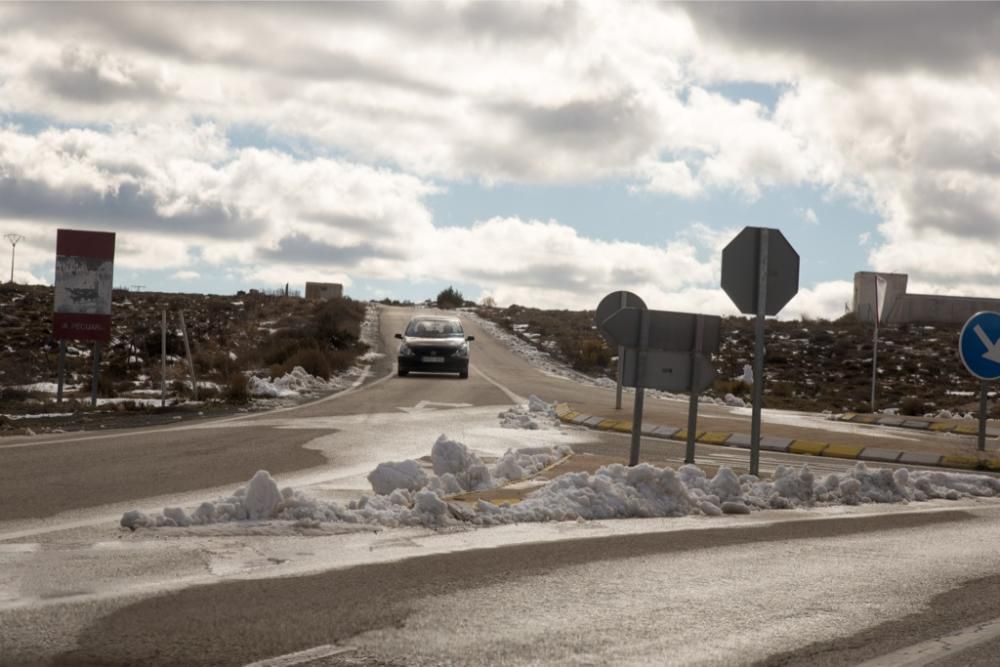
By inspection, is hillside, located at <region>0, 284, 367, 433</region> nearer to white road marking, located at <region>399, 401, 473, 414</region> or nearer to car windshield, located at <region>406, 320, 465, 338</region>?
car windshield, located at <region>406, 320, 465, 338</region>

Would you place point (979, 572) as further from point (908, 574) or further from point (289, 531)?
point (289, 531)

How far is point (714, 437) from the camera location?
2092 cm

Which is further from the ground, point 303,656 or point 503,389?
point 303,656

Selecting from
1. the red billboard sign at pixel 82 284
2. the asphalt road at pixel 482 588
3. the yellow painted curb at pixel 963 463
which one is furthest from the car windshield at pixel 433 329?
the asphalt road at pixel 482 588

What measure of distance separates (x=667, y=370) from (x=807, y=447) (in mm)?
7207

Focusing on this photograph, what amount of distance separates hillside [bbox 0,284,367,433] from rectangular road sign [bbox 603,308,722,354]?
9.06 m

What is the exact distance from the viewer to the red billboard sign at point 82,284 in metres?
22.9

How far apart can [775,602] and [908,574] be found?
1.71m

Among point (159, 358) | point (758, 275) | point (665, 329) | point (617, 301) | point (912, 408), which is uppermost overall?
point (758, 275)

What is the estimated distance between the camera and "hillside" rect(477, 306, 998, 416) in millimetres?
37656

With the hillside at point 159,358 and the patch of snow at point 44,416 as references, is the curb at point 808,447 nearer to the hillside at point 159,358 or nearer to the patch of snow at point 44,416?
the hillside at point 159,358

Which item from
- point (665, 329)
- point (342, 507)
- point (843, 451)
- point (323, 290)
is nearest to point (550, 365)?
point (843, 451)

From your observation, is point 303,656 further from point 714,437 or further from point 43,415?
point 43,415

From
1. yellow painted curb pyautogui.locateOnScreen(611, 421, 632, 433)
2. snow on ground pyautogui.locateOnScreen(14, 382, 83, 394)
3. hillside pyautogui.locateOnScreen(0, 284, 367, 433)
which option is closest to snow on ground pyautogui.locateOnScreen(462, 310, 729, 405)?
hillside pyautogui.locateOnScreen(0, 284, 367, 433)
